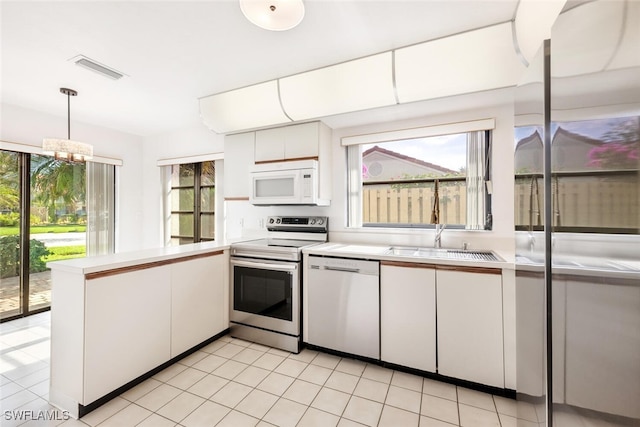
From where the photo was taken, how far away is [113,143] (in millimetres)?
3939

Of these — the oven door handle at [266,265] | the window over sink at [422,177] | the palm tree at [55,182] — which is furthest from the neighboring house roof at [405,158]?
the palm tree at [55,182]

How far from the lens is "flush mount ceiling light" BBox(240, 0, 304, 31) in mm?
1332

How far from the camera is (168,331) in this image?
2143 mm

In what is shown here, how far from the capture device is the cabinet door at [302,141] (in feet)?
9.07

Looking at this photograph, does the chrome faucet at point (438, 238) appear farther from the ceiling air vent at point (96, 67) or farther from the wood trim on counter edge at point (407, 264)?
the ceiling air vent at point (96, 67)

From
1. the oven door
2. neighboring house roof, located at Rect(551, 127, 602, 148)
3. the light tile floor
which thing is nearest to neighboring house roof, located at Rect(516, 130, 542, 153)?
neighboring house roof, located at Rect(551, 127, 602, 148)

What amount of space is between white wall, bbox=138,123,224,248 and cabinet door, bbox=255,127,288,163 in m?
1.05

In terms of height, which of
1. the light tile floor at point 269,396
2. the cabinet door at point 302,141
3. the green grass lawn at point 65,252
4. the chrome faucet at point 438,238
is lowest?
the light tile floor at point 269,396

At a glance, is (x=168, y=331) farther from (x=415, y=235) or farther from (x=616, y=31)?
(x=616, y=31)

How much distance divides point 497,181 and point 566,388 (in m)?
→ 2.13

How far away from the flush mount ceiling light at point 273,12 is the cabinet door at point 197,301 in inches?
73.1

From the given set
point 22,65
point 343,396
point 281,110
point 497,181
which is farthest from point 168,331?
point 497,181

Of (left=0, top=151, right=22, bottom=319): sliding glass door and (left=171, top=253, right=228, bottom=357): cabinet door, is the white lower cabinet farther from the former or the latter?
(left=0, top=151, right=22, bottom=319): sliding glass door

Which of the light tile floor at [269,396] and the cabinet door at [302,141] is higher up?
the cabinet door at [302,141]
